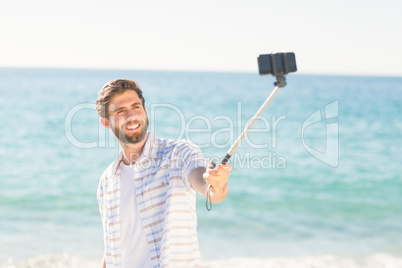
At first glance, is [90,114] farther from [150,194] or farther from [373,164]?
[150,194]

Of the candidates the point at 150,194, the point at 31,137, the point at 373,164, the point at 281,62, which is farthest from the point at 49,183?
the point at 281,62

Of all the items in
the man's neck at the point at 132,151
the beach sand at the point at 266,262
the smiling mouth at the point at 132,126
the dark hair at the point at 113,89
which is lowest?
the beach sand at the point at 266,262

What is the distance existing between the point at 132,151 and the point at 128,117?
206 mm

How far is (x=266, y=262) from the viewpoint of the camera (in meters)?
6.93

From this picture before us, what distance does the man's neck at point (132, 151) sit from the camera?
2883 millimetres

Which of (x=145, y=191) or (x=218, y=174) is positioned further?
(x=145, y=191)

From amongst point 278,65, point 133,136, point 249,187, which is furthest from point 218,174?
point 249,187

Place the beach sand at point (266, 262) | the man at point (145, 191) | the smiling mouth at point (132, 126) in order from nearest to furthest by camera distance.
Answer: the man at point (145, 191)
the smiling mouth at point (132, 126)
the beach sand at point (266, 262)

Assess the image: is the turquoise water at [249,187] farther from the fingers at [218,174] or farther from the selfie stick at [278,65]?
the selfie stick at [278,65]

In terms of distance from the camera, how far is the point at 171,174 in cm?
270

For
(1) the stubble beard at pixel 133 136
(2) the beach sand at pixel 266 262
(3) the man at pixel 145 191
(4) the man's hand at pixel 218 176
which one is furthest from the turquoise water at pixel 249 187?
(4) the man's hand at pixel 218 176

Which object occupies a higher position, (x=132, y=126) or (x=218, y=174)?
(x=132, y=126)

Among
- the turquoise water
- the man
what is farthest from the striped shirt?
the turquoise water

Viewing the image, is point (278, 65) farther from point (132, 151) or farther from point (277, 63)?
point (132, 151)
